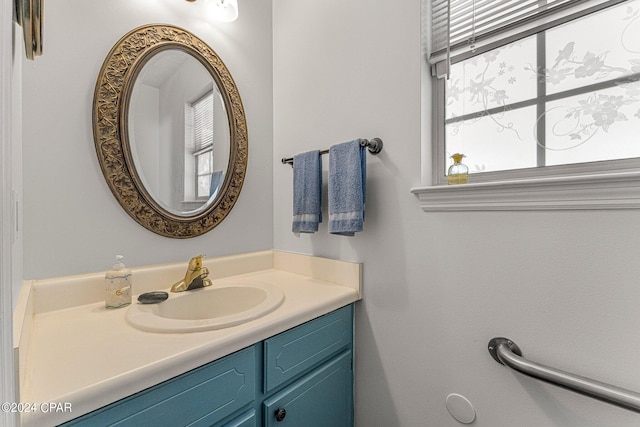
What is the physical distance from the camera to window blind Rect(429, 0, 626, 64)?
2.62 feet

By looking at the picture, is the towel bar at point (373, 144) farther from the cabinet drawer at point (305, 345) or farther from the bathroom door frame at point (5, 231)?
the bathroom door frame at point (5, 231)

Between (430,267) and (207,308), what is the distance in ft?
2.85

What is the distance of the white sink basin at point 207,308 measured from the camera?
78 cm

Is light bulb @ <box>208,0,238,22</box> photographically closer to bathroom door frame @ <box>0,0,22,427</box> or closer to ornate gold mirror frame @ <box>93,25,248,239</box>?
ornate gold mirror frame @ <box>93,25,248,239</box>

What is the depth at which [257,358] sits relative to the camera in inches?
31.8

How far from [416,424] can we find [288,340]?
23.6 inches

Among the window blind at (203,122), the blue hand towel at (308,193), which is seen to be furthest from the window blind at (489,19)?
the window blind at (203,122)

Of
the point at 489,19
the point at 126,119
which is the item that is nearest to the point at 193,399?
the point at 126,119

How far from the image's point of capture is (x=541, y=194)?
76 cm

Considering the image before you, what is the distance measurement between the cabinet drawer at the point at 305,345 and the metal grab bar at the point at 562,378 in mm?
503

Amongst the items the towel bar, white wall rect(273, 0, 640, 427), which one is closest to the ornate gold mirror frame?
white wall rect(273, 0, 640, 427)

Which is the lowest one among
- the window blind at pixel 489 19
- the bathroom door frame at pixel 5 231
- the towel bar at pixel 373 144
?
the bathroom door frame at pixel 5 231

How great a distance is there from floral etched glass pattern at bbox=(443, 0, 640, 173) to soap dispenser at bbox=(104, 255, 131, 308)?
48.5 inches

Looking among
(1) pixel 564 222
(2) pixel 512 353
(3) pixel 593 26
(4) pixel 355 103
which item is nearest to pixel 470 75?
(3) pixel 593 26
